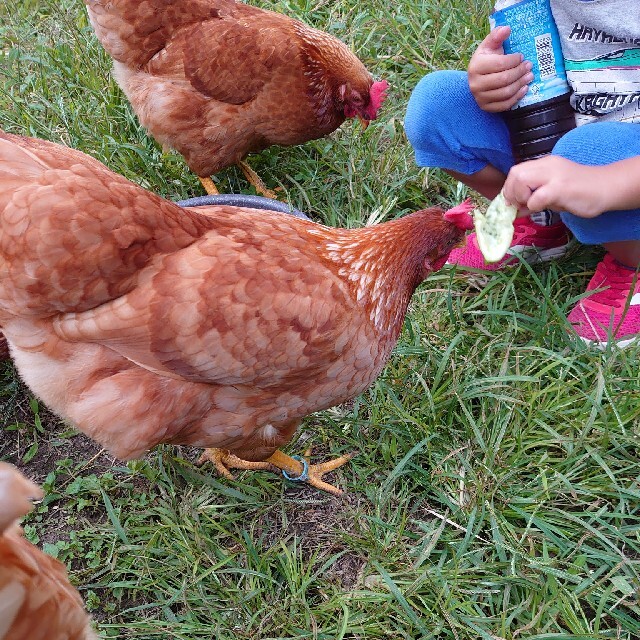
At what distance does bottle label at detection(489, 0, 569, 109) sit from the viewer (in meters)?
1.95

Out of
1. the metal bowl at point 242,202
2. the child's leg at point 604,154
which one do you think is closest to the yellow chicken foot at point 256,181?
the metal bowl at point 242,202

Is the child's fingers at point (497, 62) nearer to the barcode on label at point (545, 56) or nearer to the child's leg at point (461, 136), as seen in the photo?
the barcode on label at point (545, 56)

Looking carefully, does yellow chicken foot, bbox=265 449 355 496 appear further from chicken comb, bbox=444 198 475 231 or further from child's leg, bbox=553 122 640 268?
child's leg, bbox=553 122 640 268

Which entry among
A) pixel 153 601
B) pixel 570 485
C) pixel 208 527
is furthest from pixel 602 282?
pixel 153 601

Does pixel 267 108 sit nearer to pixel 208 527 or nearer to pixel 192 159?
pixel 192 159

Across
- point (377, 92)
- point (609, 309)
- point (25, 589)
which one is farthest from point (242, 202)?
point (25, 589)

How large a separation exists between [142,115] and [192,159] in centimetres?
27

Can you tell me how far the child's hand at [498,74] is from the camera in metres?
1.96

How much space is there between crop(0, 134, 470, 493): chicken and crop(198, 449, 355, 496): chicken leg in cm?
29

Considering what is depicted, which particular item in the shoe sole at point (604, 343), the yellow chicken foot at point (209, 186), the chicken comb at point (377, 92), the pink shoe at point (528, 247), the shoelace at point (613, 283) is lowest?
the shoe sole at point (604, 343)

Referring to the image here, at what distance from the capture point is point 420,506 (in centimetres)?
189

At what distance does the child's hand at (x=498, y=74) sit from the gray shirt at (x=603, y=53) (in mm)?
148

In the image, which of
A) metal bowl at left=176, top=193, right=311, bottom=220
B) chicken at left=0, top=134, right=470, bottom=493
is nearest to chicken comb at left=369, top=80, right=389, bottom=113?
metal bowl at left=176, top=193, right=311, bottom=220

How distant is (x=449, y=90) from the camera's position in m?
2.23
